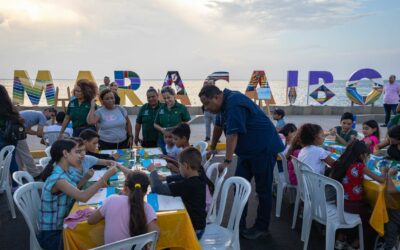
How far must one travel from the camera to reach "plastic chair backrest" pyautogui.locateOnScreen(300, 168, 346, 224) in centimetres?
277

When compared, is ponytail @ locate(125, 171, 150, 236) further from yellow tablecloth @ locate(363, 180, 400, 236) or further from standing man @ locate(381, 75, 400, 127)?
standing man @ locate(381, 75, 400, 127)

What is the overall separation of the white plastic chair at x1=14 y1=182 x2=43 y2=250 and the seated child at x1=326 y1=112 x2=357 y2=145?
382 centimetres

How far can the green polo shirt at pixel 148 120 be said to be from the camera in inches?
192

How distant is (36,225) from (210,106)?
1.76 meters

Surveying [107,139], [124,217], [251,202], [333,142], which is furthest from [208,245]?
[333,142]

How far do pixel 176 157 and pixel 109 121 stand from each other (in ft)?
3.88

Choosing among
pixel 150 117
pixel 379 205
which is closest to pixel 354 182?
pixel 379 205

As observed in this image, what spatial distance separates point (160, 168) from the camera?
3320mm

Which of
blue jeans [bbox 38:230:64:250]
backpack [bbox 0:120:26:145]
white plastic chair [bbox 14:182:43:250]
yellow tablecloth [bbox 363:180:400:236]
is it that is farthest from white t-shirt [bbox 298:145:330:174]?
backpack [bbox 0:120:26:145]

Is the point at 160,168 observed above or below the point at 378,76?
below

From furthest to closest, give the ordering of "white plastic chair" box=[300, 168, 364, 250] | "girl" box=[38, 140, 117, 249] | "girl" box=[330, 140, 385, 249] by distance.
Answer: "girl" box=[330, 140, 385, 249] → "white plastic chair" box=[300, 168, 364, 250] → "girl" box=[38, 140, 117, 249]

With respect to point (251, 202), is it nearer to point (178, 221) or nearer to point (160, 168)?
point (160, 168)

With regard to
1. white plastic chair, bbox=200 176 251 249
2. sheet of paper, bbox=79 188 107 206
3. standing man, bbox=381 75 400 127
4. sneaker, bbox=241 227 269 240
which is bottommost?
sneaker, bbox=241 227 269 240

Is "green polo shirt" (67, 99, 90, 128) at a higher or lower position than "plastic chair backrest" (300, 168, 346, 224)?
higher
